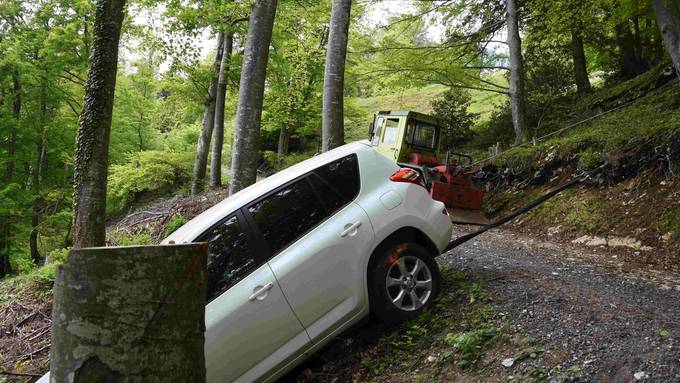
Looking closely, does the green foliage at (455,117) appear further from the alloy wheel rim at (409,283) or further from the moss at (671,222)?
the alloy wheel rim at (409,283)

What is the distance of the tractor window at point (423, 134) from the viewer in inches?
497

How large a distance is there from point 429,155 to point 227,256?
9812mm

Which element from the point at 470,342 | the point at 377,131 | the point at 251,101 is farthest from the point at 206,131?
the point at 470,342

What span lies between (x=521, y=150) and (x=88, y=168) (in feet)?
32.3

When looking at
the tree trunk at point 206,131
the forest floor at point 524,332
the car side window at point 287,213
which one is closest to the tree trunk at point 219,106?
the tree trunk at point 206,131

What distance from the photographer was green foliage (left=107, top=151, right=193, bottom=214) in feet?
53.4

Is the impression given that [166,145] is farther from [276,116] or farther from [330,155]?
[330,155]

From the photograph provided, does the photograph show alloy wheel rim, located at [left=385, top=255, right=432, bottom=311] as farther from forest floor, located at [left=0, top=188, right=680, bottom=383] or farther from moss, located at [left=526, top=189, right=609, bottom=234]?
moss, located at [left=526, top=189, right=609, bottom=234]

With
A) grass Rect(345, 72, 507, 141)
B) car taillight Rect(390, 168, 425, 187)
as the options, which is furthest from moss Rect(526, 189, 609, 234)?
grass Rect(345, 72, 507, 141)

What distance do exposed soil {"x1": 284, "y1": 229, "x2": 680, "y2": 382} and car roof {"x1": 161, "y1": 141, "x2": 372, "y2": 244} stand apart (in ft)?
5.77

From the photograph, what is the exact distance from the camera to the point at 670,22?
7.34 m

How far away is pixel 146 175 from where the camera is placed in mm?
16953

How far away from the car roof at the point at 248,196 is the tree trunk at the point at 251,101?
12.0ft

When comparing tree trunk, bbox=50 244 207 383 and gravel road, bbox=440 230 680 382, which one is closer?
tree trunk, bbox=50 244 207 383
